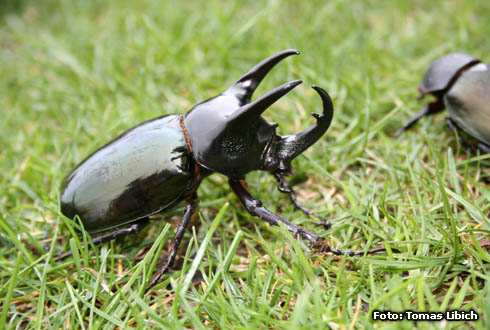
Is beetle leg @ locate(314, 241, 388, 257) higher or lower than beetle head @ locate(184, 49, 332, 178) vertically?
lower

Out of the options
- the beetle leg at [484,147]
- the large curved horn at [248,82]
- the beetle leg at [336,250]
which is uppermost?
the large curved horn at [248,82]

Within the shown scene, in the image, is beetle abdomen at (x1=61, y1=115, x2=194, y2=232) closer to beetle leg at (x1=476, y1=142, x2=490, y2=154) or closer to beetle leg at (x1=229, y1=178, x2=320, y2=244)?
beetle leg at (x1=229, y1=178, x2=320, y2=244)

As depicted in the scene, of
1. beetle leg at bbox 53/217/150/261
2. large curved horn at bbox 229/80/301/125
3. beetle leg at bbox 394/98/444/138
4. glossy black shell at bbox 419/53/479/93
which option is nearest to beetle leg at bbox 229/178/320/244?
large curved horn at bbox 229/80/301/125

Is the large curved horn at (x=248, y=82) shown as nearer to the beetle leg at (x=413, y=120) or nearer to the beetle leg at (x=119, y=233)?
the beetle leg at (x=119, y=233)

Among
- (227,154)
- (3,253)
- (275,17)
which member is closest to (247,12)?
(275,17)

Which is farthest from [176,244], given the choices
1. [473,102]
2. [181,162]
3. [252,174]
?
[473,102]

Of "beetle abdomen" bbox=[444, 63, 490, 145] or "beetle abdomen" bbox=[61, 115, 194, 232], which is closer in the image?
"beetle abdomen" bbox=[61, 115, 194, 232]

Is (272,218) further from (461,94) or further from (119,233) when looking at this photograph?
(461,94)

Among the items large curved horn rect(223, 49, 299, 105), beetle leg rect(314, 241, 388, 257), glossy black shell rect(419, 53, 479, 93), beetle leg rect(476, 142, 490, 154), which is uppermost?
large curved horn rect(223, 49, 299, 105)

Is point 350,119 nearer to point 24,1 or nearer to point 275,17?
point 275,17

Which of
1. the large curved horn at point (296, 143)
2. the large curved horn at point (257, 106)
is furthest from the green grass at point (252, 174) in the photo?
the large curved horn at point (257, 106)
